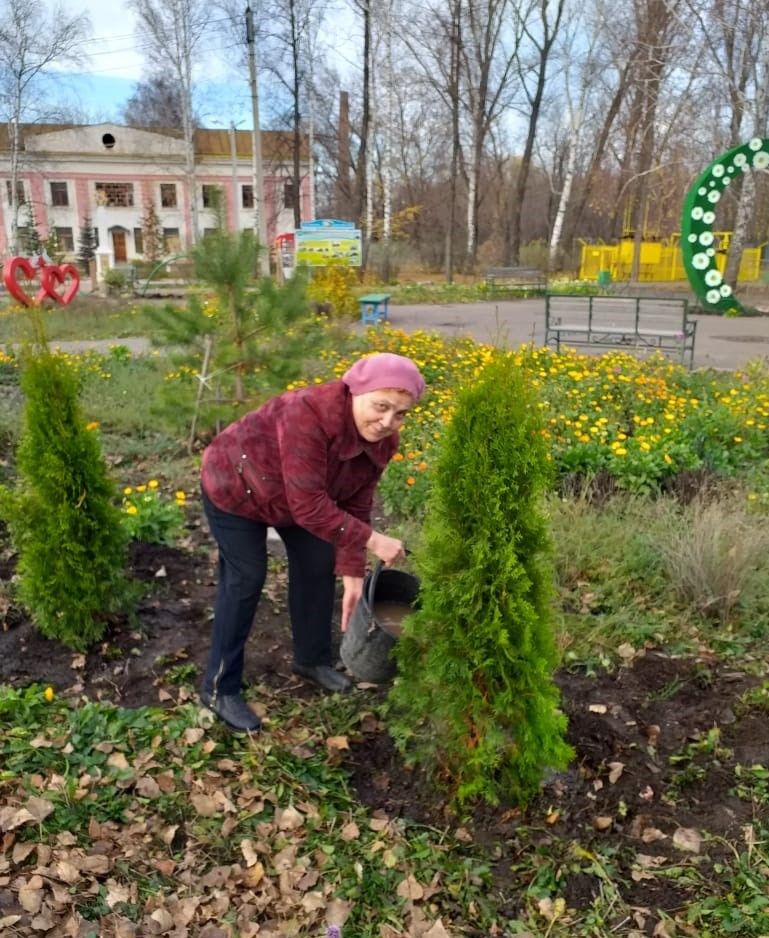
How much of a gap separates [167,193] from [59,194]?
5.57 m

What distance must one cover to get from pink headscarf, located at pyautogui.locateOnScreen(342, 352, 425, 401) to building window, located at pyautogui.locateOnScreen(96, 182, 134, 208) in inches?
1752

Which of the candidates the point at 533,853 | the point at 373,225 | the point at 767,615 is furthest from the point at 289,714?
the point at 373,225

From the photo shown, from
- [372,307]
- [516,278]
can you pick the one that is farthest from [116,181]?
[372,307]

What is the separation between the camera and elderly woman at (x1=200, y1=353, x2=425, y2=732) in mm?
2418

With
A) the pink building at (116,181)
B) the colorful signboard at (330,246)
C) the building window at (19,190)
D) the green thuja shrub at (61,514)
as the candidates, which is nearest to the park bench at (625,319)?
the green thuja shrub at (61,514)

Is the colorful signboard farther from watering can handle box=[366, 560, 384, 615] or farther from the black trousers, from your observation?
watering can handle box=[366, 560, 384, 615]

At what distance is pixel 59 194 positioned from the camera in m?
42.5

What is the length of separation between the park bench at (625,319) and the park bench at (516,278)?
13.1m

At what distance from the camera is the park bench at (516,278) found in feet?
73.7

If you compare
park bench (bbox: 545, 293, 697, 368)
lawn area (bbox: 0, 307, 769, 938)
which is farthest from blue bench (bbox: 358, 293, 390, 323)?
lawn area (bbox: 0, 307, 769, 938)

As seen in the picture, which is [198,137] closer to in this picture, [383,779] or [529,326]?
[529,326]

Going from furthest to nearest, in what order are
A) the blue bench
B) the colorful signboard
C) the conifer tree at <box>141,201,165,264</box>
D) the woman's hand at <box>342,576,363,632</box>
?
the conifer tree at <box>141,201,165,264</box> < the colorful signboard < the blue bench < the woman's hand at <box>342,576,363,632</box>

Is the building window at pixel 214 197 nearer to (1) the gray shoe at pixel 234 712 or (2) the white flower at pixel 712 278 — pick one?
(1) the gray shoe at pixel 234 712

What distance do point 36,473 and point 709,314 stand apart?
1607 centimetres
